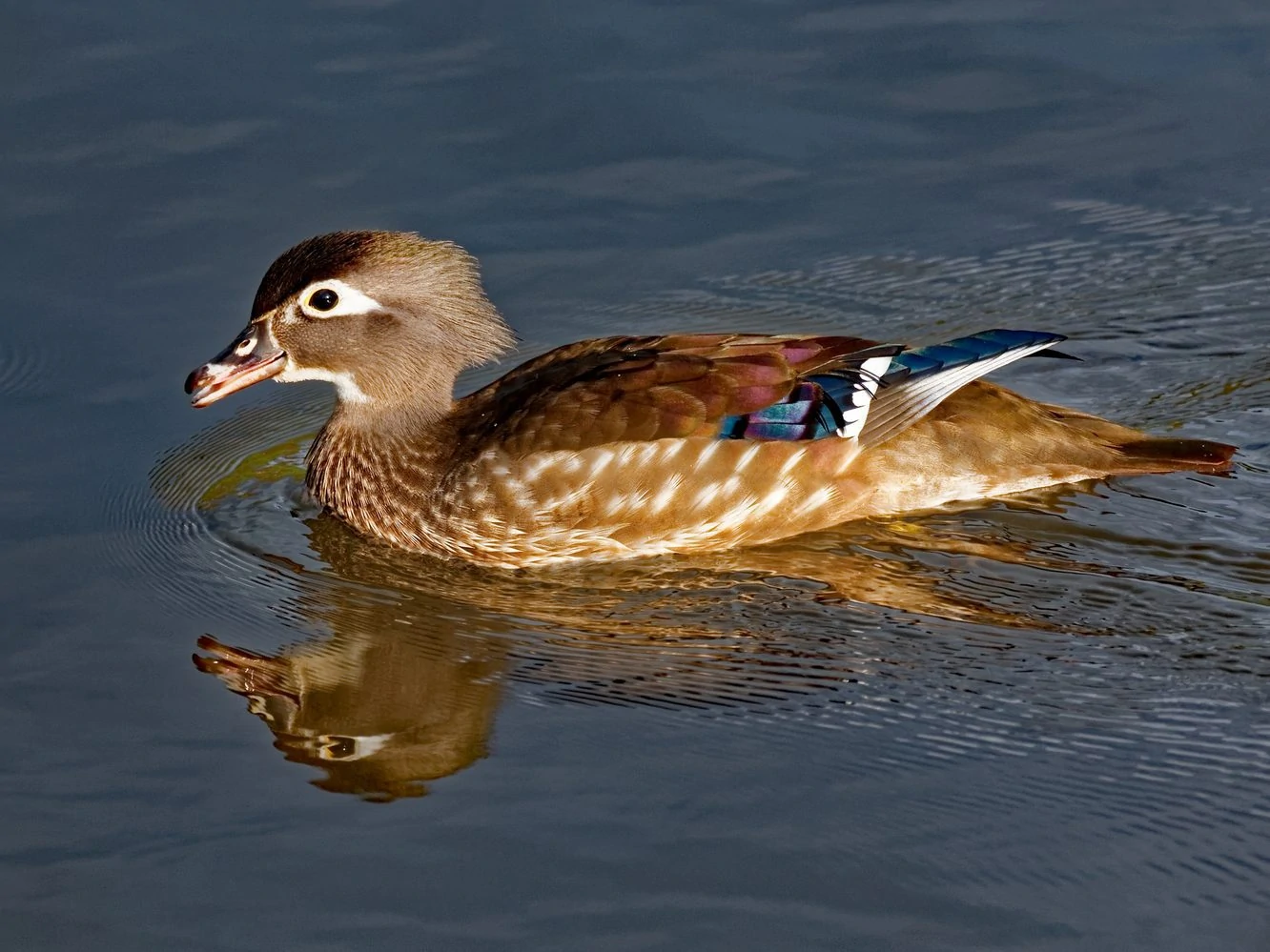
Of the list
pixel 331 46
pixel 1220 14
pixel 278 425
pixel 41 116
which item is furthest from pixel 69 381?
pixel 1220 14

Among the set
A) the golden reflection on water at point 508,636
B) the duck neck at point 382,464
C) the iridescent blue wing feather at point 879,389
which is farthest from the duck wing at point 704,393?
the golden reflection on water at point 508,636

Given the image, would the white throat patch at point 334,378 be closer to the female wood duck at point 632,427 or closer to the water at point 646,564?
the female wood duck at point 632,427

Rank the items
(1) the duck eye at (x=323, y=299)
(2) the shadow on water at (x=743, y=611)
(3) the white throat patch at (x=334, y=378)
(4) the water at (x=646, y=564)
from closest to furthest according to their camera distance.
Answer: (4) the water at (x=646, y=564) → (2) the shadow on water at (x=743, y=611) → (1) the duck eye at (x=323, y=299) → (3) the white throat patch at (x=334, y=378)

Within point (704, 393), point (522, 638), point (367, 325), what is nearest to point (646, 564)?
point (704, 393)

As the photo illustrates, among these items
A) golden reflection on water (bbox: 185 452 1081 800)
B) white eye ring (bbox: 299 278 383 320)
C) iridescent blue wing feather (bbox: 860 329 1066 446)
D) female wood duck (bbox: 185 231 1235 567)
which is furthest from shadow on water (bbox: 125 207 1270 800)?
white eye ring (bbox: 299 278 383 320)

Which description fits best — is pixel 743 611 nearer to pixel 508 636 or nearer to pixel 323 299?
pixel 508 636

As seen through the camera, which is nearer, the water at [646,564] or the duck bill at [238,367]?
the water at [646,564]

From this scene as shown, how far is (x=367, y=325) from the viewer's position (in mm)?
8773

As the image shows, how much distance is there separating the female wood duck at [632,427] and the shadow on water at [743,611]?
145 mm

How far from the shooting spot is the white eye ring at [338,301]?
28.2 ft

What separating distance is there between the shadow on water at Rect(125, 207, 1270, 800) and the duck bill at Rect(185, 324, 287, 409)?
67 centimetres

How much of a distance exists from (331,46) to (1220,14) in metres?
5.69

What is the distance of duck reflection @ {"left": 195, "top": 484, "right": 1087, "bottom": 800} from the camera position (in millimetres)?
6977

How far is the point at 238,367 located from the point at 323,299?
501 mm
